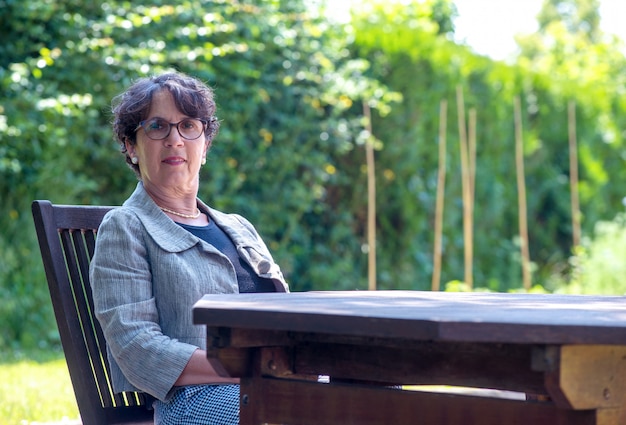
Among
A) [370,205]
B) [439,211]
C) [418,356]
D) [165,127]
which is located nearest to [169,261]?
[165,127]

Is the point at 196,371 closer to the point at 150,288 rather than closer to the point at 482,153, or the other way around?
the point at 150,288

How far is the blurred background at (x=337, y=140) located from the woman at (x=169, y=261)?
313 centimetres

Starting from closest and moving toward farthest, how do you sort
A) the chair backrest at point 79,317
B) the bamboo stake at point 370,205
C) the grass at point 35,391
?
the chair backrest at point 79,317
the grass at point 35,391
the bamboo stake at point 370,205

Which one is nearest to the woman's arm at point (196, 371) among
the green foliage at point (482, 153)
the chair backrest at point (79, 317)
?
the chair backrest at point (79, 317)

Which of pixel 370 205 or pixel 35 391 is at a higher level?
pixel 370 205

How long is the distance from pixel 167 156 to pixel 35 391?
7.59 ft

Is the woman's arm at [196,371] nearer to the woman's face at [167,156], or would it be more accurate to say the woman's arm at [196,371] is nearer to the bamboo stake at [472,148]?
the woman's face at [167,156]

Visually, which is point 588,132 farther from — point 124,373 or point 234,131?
point 124,373

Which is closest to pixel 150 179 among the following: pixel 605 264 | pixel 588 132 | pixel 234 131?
pixel 234 131

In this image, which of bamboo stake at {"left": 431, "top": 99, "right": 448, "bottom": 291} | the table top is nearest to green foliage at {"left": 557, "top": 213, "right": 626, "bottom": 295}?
bamboo stake at {"left": 431, "top": 99, "right": 448, "bottom": 291}

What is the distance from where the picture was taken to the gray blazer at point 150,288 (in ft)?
7.52

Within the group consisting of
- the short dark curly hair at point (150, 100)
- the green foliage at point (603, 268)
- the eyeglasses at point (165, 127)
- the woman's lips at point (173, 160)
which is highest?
the short dark curly hair at point (150, 100)

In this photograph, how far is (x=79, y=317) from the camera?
2.66 meters

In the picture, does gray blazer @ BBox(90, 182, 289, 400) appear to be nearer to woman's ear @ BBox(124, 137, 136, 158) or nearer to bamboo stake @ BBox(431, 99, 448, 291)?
woman's ear @ BBox(124, 137, 136, 158)
